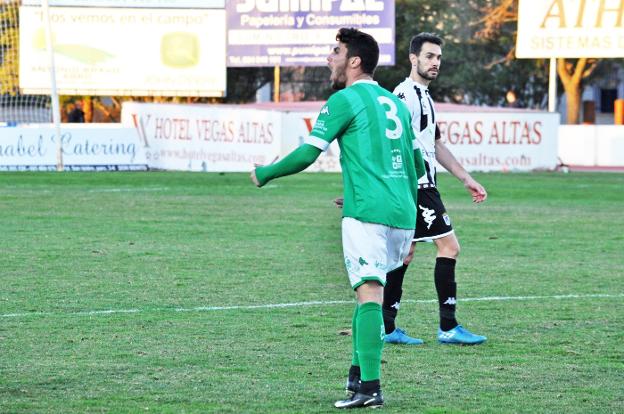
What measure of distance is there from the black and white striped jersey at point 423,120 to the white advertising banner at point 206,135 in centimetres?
2296

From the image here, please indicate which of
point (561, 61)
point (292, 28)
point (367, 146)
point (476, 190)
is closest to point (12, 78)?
point (292, 28)

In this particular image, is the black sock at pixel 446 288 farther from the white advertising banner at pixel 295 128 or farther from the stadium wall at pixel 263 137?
the stadium wall at pixel 263 137

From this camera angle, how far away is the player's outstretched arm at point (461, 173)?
899cm

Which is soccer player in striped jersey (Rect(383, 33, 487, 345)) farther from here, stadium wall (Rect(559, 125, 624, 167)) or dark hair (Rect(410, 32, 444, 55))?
stadium wall (Rect(559, 125, 624, 167))

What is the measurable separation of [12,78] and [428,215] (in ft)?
124

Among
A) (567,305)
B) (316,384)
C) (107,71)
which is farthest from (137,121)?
(316,384)

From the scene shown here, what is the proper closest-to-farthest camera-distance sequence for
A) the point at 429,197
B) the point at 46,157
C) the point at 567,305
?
the point at 429,197
the point at 567,305
the point at 46,157

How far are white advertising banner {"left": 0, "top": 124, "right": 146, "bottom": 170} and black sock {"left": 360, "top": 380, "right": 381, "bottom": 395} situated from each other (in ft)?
85.0

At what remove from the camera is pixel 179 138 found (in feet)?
115

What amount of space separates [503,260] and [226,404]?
26.8ft

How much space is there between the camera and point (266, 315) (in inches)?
407

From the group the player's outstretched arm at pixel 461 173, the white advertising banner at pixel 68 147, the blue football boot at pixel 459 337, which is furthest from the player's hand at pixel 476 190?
the white advertising banner at pixel 68 147

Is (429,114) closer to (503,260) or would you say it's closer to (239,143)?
(503,260)

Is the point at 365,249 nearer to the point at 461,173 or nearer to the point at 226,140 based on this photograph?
the point at 461,173
